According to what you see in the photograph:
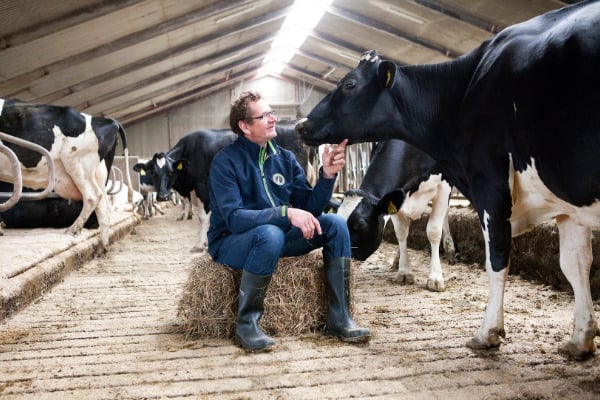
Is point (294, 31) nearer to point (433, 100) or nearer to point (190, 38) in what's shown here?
point (190, 38)

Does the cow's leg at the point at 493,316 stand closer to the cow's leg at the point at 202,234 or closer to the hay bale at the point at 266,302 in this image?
the hay bale at the point at 266,302

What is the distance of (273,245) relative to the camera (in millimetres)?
2951

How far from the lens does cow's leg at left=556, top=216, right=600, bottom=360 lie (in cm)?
264

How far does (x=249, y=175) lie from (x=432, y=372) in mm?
1456

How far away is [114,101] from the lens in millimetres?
16297

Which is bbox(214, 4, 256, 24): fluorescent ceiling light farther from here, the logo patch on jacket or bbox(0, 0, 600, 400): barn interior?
the logo patch on jacket

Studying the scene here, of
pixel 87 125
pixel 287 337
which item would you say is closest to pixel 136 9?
pixel 87 125

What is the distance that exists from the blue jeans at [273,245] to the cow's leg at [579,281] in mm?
1159

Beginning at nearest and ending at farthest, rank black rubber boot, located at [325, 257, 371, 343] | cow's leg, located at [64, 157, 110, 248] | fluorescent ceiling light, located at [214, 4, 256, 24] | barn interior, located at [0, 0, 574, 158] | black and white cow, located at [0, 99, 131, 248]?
1. black rubber boot, located at [325, 257, 371, 343]
2. black and white cow, located at [0, 99, 131, 248]
3. cow's leg, located at [64, 157, 110, 248]
4. barn interior, located at [0, 0, 574, 158]
5. fluorescent ceiling light, located at [214, 4, 256, 24]

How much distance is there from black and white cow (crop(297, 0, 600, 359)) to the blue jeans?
537 mm

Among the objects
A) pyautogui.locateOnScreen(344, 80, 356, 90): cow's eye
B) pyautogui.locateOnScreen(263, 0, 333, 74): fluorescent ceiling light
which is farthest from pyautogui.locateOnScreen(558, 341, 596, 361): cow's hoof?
pyautogui.locateOnScreen(263, 0, 333, 74): fluorescent ceiling light

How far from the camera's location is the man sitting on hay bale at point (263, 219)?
2959mm

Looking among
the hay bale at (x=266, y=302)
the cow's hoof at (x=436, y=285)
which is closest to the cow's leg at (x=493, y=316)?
the hay bale at (x=266, y=302)

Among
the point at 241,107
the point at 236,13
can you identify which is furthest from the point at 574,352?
the point at 236,13
